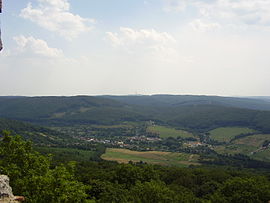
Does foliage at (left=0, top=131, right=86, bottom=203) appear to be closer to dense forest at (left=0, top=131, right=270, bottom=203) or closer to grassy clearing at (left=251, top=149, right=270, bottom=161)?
dense forest at (left=0, top=131, right=270, bottom=203)

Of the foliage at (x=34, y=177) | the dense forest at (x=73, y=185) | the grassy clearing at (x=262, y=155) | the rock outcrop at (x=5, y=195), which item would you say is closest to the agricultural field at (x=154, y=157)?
the grassy clearing at (x=262, y=155)

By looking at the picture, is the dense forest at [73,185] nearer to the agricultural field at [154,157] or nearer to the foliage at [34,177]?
the foliage at [34,177]

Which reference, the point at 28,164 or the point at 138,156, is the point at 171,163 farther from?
the point at 28,164

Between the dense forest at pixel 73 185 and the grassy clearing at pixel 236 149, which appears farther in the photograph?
the grassy clearing at pixel 236 149

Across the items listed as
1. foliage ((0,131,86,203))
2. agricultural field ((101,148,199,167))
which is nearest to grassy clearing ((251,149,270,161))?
agricultural field ((101,148,199,167))

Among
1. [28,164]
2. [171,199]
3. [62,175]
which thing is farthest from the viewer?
[171,199]

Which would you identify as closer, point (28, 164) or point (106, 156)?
point (28, 164)

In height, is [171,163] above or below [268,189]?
below

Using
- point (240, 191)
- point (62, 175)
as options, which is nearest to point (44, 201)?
point (62, 175)
